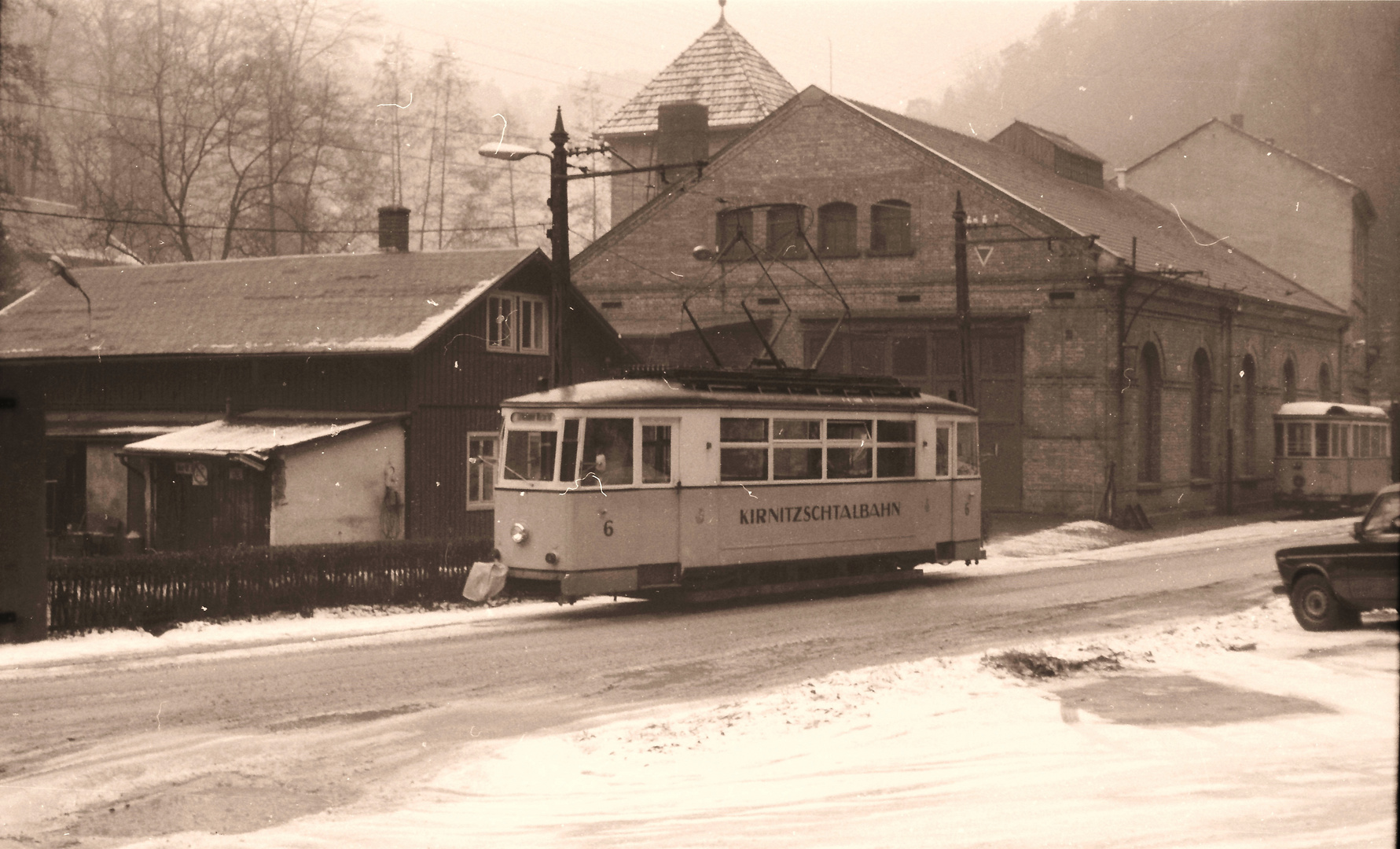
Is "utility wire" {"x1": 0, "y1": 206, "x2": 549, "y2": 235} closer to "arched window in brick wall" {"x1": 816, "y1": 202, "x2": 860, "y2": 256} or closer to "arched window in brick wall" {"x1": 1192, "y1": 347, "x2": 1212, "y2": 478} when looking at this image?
"arched window in brick wall" {"x1": 816, "y1": 202, "x2": 860, "y2": 256}

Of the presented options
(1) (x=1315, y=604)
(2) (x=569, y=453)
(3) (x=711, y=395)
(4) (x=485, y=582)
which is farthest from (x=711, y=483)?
(1) (x=1315, y=604)

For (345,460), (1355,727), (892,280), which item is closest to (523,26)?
(892,280)

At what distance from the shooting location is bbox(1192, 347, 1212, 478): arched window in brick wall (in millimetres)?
40438

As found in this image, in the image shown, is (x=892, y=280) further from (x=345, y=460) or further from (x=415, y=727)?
(x=415, y=727)

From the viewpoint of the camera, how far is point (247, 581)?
1900 centimetres

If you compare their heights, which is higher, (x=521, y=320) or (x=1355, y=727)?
(x=521, y=320)

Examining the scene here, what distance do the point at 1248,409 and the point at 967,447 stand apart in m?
23.2

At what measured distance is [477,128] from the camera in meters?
53.2

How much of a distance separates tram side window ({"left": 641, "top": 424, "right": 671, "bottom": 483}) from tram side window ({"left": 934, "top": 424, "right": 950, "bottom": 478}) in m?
5.72

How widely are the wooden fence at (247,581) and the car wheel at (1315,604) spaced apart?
1207 centimetres

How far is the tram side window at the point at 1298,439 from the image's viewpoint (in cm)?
3881

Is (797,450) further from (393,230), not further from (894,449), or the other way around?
(393,230)

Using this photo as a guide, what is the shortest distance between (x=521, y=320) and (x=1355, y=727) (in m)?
26.6

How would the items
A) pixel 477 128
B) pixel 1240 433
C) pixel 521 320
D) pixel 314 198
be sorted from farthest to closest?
pixel 477 128 < pixel 314 198 < pixel 1240 433 < pixel 521 320
